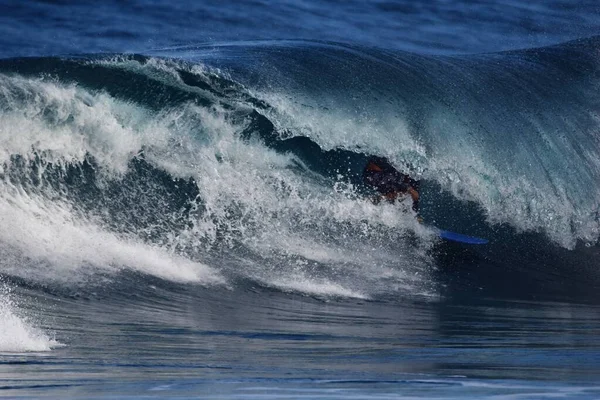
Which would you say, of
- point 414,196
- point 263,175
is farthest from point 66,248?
point 414,196

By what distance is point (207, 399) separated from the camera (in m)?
4.09

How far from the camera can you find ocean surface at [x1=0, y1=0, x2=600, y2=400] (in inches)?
200

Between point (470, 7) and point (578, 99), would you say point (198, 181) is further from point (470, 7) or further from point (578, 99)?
point (470, 7)

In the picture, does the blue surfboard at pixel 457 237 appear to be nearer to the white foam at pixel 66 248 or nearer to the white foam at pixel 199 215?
the white foam at pixel 199 215

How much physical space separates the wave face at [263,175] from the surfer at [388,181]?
0.50 ft

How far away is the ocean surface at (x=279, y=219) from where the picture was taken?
16.6 ft

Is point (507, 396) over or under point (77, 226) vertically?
over

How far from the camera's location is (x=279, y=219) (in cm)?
917

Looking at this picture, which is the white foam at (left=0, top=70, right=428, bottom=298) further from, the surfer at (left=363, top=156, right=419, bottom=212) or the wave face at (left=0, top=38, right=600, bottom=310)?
the surfer at (left=363, top=156, right=419, bottom=212)

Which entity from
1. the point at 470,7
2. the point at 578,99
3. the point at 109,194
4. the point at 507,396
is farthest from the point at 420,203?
the point at 470,7

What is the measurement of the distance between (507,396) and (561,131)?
9406 mm

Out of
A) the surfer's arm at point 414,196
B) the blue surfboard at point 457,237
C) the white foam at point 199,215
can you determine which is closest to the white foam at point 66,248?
the white foam at point 199,215

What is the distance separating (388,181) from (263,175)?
49.3 inches

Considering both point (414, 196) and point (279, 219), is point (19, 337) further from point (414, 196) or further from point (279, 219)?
point (414, 196)
